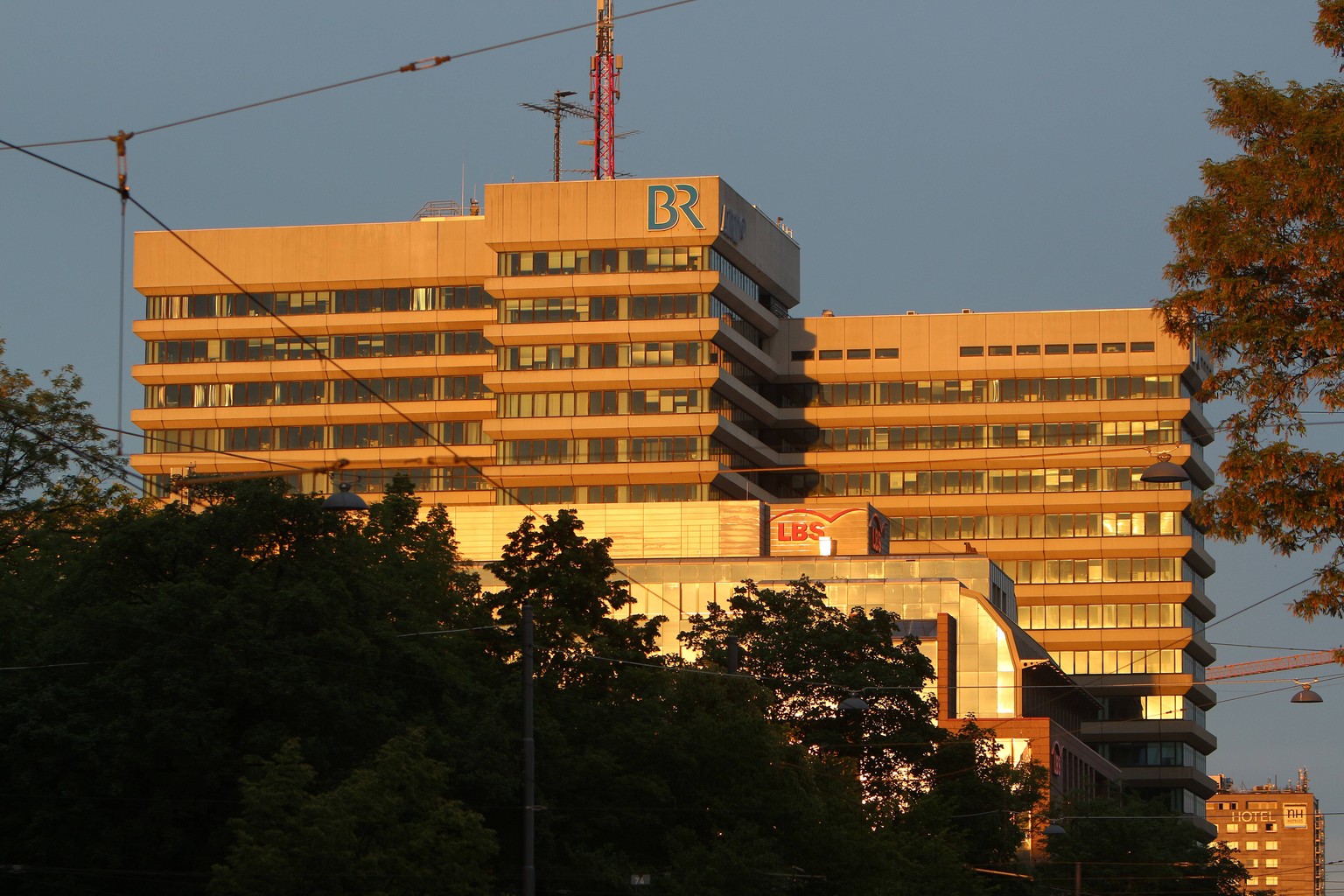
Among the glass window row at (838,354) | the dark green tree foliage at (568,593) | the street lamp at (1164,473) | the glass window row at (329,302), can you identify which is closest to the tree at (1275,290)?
the street lamp at (1164,473)

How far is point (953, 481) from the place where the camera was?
169 metres

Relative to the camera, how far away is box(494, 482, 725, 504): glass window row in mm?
154000

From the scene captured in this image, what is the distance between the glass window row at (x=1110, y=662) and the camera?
6599 inches

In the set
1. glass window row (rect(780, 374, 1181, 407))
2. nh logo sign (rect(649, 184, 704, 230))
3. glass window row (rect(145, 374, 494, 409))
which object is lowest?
glass window row (rect(145, 374, 494, 409))

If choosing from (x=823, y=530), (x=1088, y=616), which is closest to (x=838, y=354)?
(x=1088, y=616)

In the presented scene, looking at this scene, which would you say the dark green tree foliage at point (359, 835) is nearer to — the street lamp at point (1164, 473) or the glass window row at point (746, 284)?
the street lamp at point (1164, 473)

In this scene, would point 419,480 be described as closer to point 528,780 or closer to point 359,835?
point 528,780

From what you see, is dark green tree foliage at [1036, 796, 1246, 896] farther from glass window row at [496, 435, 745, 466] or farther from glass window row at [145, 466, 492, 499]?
glass window row at [145, 466, 492, 499]

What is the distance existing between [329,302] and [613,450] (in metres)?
24.0

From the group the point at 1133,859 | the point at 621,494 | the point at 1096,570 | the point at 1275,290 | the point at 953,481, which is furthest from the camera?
the point at 953,481

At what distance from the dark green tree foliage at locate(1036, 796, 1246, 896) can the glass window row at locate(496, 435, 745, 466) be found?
58.3 meters

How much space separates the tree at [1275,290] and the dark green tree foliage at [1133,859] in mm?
62687

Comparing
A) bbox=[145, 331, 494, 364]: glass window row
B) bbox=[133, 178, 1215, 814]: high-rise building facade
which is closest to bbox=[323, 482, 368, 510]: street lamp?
bbox=[133, 178, 1215, 814]: high-rise building facade

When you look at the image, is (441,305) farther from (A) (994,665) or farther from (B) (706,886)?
(B) (706,886)
